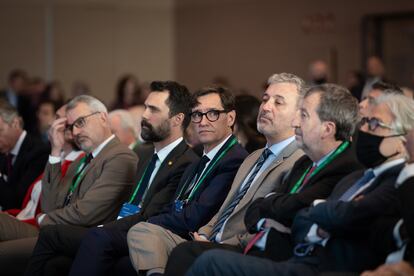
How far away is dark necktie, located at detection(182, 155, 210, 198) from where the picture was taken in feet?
16.1

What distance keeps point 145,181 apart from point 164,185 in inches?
6.3

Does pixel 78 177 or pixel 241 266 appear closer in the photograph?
pixel 241 266

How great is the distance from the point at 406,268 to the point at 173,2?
12575 mm

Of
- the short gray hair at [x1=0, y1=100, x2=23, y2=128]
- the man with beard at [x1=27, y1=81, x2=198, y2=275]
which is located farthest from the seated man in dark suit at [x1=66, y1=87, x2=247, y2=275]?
the short gray hair at [x1=0, y1=100, x2=23, y2=128]

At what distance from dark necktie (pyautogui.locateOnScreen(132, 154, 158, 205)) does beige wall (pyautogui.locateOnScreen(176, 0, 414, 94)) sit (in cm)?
799

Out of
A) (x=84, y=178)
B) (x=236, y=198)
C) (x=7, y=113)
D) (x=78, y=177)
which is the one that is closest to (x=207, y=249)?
(x=236, y=198)

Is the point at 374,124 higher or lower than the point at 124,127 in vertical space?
higher

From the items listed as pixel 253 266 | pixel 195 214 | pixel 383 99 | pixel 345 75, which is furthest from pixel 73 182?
pixel 345 75

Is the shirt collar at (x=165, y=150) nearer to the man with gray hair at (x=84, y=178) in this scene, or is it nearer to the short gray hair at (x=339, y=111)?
the man with gray hair at (x=84, y=178)

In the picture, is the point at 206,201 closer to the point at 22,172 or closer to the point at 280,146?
the point at 280,146

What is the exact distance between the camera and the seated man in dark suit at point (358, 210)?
3475mm

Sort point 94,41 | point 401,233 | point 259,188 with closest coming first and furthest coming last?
point 401,233 → point 259,188 → point 94,41

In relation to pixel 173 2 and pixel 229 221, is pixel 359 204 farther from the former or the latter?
pixel 173 2

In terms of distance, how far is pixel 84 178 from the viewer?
18.6ft
